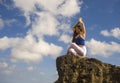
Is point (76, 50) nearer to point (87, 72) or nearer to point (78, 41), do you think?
point (78, 41)

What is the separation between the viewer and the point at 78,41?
1706 cm

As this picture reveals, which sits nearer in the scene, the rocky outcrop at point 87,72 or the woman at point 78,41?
the rocky outcrop at point 87,72

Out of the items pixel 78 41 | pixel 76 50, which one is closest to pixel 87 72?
pixel 76 50

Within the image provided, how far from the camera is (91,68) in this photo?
618 inches

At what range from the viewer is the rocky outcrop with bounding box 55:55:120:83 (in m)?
15.5

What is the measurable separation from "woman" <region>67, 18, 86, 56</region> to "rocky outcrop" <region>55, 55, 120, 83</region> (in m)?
0.73

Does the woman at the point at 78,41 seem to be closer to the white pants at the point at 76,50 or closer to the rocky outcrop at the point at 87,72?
the white pants at the point at 76,50

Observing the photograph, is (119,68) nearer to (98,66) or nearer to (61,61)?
(98,66)

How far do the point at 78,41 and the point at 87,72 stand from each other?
2416 millimetres

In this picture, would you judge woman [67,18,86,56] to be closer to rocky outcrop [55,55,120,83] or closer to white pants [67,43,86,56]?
white pants [67,43,86,56]

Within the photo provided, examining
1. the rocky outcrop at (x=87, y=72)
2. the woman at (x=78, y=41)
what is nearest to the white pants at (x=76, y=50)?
the woman at (x=78, y=41)

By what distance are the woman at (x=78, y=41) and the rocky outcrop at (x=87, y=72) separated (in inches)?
28.8

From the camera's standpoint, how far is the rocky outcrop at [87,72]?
51.0 feet

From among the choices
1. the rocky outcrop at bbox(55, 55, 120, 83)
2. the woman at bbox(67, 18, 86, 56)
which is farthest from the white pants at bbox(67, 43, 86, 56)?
the rocky outcrop at bbox(55, 55, 120, 83)
